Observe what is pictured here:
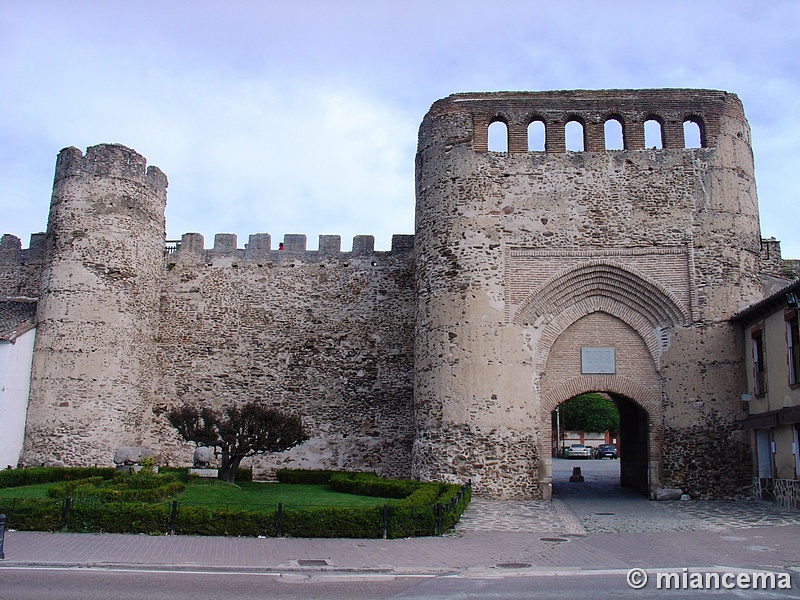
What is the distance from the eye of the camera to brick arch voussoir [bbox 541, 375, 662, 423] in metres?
17.4

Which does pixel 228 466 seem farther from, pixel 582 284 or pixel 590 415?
pixel 590 415

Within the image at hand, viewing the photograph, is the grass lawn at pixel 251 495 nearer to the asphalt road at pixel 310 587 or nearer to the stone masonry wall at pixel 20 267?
the asphalt road at pixel 310 587

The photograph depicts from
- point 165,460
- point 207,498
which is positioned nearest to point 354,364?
point 165,460

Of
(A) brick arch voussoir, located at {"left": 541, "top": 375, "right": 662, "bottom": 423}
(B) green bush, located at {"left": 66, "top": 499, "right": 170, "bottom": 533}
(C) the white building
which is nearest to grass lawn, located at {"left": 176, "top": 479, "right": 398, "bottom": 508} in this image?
(B) green bush, located at {"left": 66, "top": 499, "right": 170, "bottom": 533}

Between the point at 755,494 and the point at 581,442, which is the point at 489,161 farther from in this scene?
the point at 581,442

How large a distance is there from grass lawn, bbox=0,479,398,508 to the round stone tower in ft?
7.74

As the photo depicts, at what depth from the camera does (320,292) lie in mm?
22375

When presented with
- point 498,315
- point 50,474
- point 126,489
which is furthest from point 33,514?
point 498,315

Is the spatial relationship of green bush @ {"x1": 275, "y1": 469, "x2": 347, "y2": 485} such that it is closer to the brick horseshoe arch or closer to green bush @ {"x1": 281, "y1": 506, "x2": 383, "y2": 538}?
the brick horseshoe arch

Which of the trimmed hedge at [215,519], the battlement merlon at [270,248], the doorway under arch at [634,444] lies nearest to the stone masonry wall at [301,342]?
the battlement merlon at [270,248]

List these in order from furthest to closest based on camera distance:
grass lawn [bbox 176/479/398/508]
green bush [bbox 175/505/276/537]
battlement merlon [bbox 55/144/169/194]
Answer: battlement merlon [bbox 55/144/169/194] < grass lawn [bbox 176/479/398/508] < green bush [bbox 175/505/276/537]

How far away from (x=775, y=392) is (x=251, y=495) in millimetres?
11536

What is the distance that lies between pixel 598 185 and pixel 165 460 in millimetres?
14731

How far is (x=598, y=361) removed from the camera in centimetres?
1777
